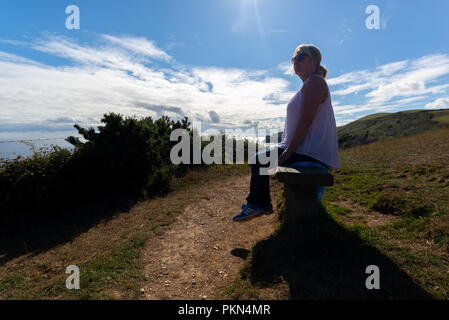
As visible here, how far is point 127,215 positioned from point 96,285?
→ 298 centimetres

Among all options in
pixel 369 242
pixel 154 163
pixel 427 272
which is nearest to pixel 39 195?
pixel 154 163

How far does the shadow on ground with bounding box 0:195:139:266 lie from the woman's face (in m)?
5.36

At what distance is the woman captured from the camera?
257cm

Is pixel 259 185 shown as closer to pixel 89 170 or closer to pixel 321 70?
pixel 321 70

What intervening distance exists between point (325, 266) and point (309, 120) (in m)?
1.62

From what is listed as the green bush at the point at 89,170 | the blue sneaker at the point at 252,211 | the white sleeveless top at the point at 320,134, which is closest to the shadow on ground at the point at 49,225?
the green bush at the point at 89,170

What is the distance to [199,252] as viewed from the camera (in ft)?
11.4

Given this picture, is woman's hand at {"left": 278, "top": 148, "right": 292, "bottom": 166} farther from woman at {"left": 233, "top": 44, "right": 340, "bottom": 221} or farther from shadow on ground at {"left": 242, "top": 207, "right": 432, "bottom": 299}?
shadow on ground at {"left": 242, "top": 207, "right": 432, "bottom": 299}

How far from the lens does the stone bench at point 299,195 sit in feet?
7.80

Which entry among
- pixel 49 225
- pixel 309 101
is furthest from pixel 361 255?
pixel 49 225

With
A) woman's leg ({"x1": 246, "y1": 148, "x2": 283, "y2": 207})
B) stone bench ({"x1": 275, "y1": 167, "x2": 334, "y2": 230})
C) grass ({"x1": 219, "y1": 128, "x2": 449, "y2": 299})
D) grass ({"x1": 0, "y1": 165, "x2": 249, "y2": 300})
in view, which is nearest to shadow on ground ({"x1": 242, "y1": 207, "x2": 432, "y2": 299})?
grass ({"x1": 219, "y1": 128, "x2": 449, "y2": 299})

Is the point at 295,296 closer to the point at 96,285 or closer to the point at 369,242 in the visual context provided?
the point at 369,242

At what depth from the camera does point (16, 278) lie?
3.20 m

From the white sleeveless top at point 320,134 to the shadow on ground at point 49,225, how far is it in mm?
4984
